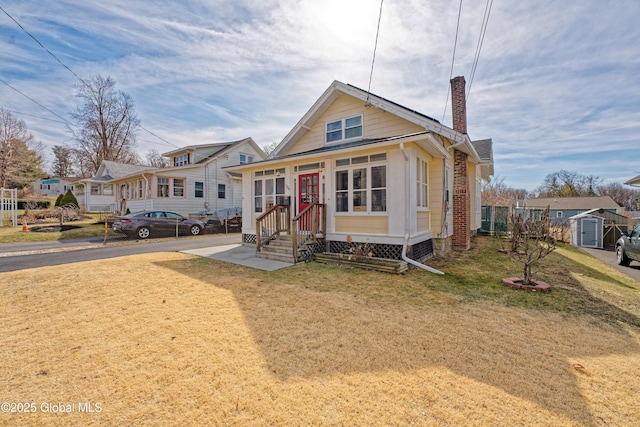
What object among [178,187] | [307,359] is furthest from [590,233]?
[178,187]

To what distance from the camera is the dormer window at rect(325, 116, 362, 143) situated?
10203 millimetres

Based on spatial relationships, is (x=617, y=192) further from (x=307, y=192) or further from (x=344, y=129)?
(x=307, y=192)

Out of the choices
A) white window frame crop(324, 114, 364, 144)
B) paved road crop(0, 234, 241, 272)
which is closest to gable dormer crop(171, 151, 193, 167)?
paved road crop(0, 234, 241, 272)

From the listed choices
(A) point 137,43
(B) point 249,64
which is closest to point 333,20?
(B) point 249,64

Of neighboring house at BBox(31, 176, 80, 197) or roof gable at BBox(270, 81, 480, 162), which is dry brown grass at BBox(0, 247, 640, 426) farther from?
neighboring house at BBox(31, 176, 80, 197)

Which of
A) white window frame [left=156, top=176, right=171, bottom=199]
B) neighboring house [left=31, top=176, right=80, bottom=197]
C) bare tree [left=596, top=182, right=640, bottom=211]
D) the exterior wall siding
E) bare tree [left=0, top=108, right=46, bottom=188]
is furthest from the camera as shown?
bare tree [left=596, top=182, right=640, bottom=211]

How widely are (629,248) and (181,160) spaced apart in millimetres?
28049

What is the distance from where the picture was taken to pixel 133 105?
3281 centimetres

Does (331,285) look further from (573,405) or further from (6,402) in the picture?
(6,402)

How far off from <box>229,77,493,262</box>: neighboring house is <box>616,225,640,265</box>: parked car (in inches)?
195

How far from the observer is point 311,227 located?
8.88 meters

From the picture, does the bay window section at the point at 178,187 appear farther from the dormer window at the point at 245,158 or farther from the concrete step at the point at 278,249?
the concrete step at the point at 278,249

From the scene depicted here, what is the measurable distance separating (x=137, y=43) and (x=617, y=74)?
68.4ft

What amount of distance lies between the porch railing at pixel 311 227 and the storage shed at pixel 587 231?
654 inches
